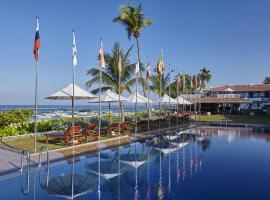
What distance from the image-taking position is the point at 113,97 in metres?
20.2

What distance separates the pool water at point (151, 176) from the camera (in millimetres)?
7973

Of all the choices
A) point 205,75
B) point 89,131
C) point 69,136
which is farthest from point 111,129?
point 205,75

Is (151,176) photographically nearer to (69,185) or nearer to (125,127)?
(69,185)

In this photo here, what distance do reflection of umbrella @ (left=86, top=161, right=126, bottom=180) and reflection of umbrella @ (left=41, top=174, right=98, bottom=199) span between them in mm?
547

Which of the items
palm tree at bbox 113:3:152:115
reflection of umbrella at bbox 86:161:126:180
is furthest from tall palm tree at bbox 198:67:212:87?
reflection of umbrella at bbox 86:161:126:180

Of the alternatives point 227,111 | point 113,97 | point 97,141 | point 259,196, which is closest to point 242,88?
point 227,111

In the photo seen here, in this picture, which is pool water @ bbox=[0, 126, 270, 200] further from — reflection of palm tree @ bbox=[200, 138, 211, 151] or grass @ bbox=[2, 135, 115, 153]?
grass @ bbox=[2, 135, 115, 153]

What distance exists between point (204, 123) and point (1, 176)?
26.5m

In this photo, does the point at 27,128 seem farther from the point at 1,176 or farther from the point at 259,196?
the point at 259,196

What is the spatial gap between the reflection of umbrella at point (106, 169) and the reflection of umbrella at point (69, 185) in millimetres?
547

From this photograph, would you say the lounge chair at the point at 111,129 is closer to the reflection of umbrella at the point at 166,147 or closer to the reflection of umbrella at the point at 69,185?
the reflection of umbrella at the point at 166,147

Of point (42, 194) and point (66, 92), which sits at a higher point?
point (66, 92)

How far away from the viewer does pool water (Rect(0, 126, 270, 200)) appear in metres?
7.97

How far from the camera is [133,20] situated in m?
28.5
